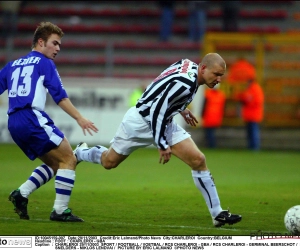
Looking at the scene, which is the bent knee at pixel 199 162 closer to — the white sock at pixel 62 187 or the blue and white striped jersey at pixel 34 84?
the white sock at pixel 62 187

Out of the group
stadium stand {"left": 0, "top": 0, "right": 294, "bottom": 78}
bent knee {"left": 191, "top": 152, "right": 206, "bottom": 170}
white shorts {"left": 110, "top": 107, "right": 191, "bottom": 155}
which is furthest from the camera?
stadium stand {"left": 0, "top": 0, "right": 294, "bottom": 78}

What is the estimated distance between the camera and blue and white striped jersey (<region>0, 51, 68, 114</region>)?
7707mm

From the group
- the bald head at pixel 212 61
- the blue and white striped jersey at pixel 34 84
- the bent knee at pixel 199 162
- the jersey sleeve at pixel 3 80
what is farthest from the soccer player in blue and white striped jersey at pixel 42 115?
the bald head at pixel 212 61

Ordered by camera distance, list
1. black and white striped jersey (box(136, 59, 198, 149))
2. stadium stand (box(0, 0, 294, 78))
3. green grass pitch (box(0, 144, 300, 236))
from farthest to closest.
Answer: stadium stand (box(0, 0, 294, 78))
black and white striped jersey (box(136, 59, 198, 149))
green grass pitch (box(0, 144, 300, 236))

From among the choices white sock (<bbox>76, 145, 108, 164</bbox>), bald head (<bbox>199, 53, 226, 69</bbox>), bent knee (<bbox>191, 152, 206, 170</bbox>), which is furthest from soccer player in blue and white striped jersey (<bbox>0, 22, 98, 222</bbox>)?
bald head (<bbox>199, 53, 226, 69</bbox>)

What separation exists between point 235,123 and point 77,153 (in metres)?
13.6

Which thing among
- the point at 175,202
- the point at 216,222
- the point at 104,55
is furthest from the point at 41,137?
the point at 104,55

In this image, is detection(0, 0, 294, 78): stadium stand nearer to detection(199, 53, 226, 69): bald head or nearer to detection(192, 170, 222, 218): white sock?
detection(199, 53, 226, 69): bald head

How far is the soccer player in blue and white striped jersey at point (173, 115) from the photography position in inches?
302

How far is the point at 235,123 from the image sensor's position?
21.8 m

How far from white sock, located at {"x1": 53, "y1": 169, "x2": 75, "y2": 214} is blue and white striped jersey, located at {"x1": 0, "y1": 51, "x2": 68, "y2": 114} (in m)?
0.74

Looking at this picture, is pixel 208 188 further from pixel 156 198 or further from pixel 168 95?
pixel 156 198

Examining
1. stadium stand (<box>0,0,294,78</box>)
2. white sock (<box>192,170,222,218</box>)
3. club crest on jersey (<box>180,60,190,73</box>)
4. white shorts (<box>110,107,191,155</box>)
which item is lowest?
white sock (<box>192,170,222,218</box>)

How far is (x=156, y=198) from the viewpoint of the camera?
10.3 meters
